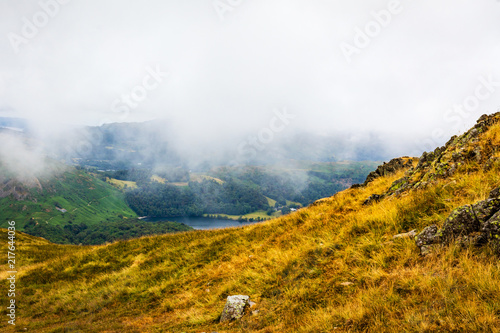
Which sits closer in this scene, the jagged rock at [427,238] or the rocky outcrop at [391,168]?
the jagged rock at [427,238]

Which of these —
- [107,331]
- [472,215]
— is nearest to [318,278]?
[472,215]

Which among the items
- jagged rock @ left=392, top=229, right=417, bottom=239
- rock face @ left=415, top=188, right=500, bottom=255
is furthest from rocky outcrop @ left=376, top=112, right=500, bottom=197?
jagged rock @ left=392, top=229, right=417, bottom=239

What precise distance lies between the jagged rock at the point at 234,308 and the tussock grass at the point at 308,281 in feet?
1.28

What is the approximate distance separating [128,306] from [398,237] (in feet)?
42.9

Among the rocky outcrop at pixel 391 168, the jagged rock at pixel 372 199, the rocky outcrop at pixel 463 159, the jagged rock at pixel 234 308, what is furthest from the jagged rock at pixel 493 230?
the rocky outcrop at pixel 391 168

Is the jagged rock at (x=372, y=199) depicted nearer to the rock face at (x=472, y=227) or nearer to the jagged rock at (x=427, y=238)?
the jagged rock at (x=427, y=238)

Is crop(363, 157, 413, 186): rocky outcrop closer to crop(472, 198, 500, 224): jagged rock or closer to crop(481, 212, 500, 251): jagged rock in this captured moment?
crop(472, 198, 500, 224): jagged rock

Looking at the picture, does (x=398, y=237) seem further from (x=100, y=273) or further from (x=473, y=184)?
(x=100, y=273)

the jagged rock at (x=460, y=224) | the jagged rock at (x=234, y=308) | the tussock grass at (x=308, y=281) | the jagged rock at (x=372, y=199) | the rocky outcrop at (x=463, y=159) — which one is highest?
the rocky outcrop at (x=463, y=159)

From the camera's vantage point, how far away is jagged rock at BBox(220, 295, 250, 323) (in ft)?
26.7

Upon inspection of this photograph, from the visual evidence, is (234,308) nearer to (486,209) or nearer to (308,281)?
(308,281)

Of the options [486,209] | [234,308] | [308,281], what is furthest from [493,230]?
[234,308]

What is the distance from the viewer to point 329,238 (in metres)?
10.0

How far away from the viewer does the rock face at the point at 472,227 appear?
5.86 meters
